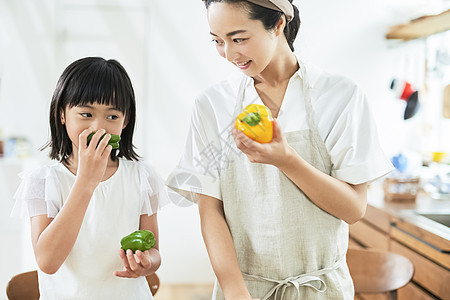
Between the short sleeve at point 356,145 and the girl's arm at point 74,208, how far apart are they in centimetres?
50

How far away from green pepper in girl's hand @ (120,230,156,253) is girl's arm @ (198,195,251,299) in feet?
0.42

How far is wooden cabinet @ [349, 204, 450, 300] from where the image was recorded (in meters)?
1.93

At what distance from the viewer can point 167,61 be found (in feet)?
12.1

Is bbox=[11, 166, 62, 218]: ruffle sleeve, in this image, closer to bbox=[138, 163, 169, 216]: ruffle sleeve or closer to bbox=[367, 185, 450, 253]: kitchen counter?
bbox=[138, 163, 169, 216]: ruffle sleeve

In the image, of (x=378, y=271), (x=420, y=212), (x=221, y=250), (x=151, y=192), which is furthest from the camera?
(x=420, y=212)

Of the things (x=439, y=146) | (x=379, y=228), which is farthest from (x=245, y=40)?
(x=439, y=146)

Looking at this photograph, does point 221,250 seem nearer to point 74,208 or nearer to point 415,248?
point 74,208

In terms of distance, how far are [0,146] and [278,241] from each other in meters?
2.92

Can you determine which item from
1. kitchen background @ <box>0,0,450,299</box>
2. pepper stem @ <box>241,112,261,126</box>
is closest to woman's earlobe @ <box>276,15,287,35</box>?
pepper stem @ <box>241,112,261,126</box>

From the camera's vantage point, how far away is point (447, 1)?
9.16 feet

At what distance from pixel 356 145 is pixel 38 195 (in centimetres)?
72

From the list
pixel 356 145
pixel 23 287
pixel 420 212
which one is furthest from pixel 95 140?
pixel 420 212

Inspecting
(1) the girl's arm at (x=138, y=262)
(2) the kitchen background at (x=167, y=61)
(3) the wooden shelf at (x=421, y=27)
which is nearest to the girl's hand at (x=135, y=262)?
(1) the girl's arm at (x=138, y=262)

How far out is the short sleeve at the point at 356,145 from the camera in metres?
1.02
